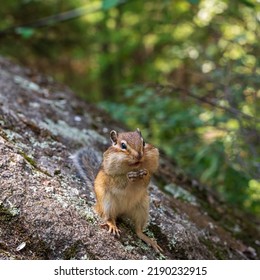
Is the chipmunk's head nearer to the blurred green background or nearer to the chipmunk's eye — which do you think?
the chipmunk's eye

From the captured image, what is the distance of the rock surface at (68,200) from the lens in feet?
8.36

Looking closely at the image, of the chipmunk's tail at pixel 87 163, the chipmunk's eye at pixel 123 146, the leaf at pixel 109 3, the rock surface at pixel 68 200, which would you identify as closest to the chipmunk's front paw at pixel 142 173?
the chipmunk's eye at pixel 123 146

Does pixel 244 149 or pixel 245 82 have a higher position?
pixel 245 82

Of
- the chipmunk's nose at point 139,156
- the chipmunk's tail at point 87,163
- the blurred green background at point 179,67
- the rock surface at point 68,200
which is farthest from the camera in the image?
the blurred green background at point 179,67

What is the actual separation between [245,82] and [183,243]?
239 centimetres

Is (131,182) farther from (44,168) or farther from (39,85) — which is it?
(39,85)

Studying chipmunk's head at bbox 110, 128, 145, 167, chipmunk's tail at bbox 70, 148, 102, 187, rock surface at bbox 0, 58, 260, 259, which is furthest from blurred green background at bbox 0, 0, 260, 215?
chipmunk's head at bbox 110, 128, 145, 167

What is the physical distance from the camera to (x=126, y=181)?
2.80 metres

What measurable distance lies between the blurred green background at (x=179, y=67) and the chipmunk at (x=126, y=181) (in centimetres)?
128

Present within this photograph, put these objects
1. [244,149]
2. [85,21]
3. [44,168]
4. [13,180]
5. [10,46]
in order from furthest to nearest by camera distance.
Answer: [85,21], [10,46], [244,149], [44,168], [13,180]

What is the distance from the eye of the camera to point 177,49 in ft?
23.6

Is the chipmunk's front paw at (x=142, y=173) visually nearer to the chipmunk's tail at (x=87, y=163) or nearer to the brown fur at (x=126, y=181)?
the brown fur at (x=126, y=181)

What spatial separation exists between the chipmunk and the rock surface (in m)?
0.08
